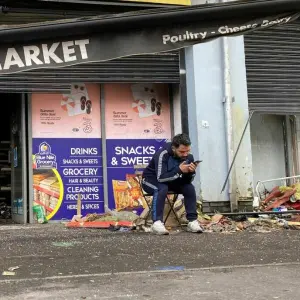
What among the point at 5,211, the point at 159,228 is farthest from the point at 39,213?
the point at 159,228

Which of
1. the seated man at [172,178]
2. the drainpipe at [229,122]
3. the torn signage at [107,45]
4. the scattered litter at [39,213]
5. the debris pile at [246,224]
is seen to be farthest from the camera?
the scattered litter at [39,213]

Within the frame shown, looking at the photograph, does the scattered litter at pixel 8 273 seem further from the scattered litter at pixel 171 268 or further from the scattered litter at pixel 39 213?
the scattered litter at pixel 39 213

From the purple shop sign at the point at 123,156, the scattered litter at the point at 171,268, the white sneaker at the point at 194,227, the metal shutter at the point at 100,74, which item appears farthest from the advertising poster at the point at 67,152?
the scattered litter at the point at 171,268

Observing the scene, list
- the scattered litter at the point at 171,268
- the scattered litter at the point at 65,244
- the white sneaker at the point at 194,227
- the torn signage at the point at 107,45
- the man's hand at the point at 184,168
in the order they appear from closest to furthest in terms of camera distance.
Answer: the torn signage at the point at 107,45, the scattered litter at the point at 171,268, the scattered litter at the point at 65,244, the man's hand at the point at 184,168, the white sneaker at the point at 194,227

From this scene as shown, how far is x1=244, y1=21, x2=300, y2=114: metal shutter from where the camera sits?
9.02 meters

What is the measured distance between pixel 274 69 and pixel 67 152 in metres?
4.15

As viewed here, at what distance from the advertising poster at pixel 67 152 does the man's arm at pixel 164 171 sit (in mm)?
2730

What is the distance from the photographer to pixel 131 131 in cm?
946

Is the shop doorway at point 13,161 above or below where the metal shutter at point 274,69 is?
below

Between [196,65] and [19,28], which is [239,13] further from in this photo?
[196,65]

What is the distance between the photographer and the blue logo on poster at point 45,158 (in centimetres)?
887

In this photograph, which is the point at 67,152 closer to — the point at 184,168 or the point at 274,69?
the point at 184,168

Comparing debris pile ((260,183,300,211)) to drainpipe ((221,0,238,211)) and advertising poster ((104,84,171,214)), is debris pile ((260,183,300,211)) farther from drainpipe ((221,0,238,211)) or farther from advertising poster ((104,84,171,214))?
advertising poster ((104,84,171,214))

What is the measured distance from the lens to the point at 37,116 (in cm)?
896
